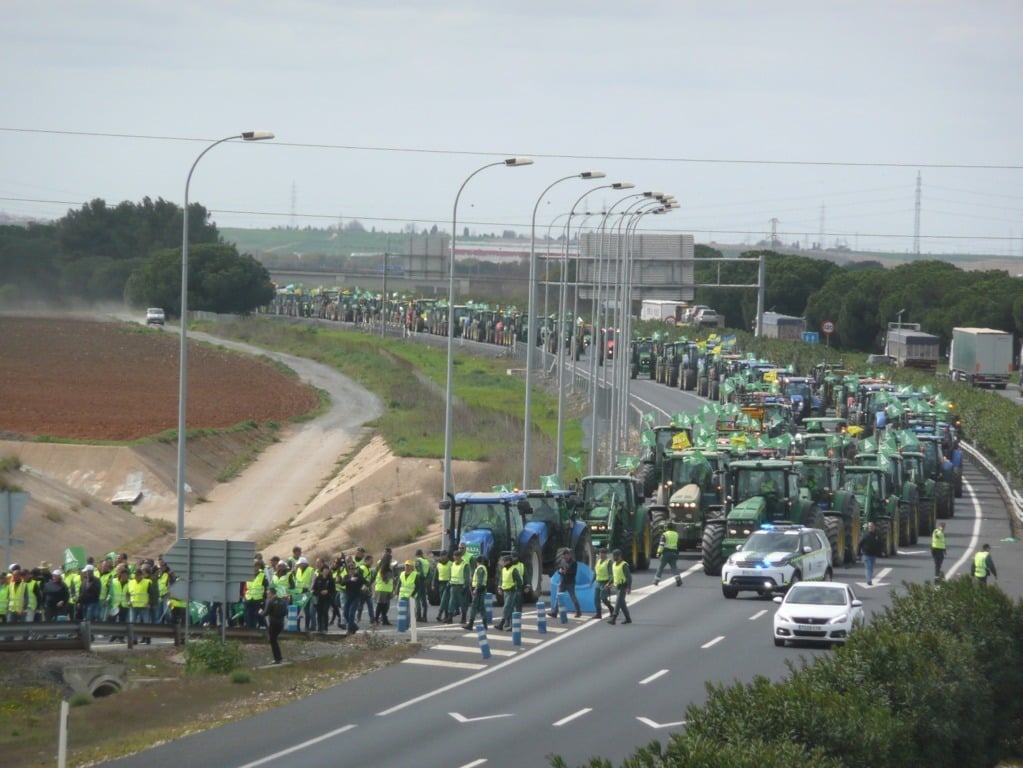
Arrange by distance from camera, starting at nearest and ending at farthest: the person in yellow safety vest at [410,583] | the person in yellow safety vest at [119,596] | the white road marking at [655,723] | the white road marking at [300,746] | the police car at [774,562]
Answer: the white road marking at [300,746] < the white road marking at [655,723] < the person in yellow safety vest at [119,596] < the person in yellow safety vest at [410,583] < the police car at [774,562]

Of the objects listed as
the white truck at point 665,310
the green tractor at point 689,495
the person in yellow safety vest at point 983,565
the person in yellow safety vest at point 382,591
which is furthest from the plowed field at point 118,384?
the person in yellow safety vest at point 983,565

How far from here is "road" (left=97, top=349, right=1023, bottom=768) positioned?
62.2ft

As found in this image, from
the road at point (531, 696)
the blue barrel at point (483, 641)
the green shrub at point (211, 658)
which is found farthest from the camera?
the blue barrel at point (483, 641)

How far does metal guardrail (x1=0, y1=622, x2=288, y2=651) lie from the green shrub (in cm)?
86

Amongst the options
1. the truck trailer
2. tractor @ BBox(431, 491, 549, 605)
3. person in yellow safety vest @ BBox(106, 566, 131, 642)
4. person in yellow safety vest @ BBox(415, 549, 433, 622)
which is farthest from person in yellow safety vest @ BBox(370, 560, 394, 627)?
the truck trailer

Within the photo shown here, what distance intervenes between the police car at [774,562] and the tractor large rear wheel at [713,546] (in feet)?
8.07

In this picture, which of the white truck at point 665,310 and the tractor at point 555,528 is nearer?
the tractor at point 555,528

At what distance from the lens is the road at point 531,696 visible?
19.0 m

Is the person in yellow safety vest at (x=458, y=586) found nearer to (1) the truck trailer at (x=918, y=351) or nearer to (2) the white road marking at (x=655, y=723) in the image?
(2) the white road marking at (x=655, y=723)

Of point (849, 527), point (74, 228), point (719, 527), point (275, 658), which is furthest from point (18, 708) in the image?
point (74, 228)

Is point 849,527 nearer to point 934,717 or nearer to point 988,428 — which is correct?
point 934,717

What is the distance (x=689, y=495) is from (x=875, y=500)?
4805 millimetres

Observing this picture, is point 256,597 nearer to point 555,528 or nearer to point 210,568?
point 210,568

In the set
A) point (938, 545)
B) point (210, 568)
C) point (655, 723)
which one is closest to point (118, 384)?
point (938, 545)
